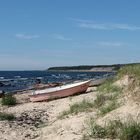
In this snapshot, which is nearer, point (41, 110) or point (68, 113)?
point (68, 113)

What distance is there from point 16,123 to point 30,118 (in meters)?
1.94

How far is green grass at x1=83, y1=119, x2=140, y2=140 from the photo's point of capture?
11.4 m

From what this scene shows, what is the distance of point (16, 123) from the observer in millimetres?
17484

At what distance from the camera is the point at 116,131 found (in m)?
12.0

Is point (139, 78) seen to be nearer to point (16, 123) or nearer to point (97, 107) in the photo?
point (97, 107)

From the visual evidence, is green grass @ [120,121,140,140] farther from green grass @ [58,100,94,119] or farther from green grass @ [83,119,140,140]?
green grass @ [58,100,94,119]

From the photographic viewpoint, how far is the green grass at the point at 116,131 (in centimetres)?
1141

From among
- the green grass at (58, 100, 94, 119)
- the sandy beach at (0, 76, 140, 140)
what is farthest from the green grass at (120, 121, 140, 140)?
the green grass at (58, 100, 94, 119)

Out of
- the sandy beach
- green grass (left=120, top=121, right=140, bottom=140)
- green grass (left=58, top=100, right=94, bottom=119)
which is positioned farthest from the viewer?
green grass (left=58, top=100, right=94, bottom=119)

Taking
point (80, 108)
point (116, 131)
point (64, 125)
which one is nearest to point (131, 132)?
point (116, 131)

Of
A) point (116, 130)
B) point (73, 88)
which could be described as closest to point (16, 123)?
point (116, 130)

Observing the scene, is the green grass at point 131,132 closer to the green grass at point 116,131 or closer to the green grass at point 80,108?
the green grass at point 116,131

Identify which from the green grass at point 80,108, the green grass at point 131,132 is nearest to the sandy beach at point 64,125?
the green grass at point 80,108

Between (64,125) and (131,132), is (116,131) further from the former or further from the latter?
(64,125)
